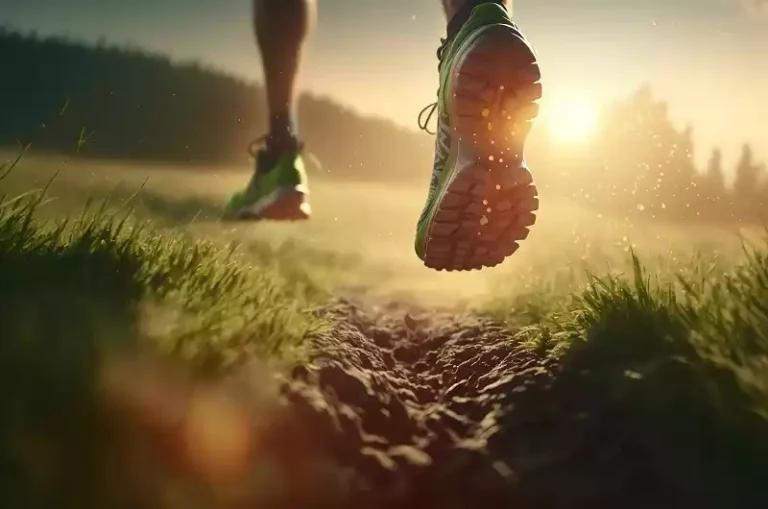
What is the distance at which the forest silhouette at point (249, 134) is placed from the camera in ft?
7.34

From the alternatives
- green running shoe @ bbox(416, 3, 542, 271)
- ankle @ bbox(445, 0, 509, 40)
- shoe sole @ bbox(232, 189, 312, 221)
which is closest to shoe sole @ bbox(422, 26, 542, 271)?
green running shoe @ bbox(416, 3, 542, 271)

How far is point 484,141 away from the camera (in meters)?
1.29

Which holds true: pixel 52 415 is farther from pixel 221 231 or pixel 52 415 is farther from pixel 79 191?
pixel 79 191

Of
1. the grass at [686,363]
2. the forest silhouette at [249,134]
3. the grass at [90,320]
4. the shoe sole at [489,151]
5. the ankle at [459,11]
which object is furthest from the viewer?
the forest silhouette at [249,134]

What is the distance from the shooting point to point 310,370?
1.17m

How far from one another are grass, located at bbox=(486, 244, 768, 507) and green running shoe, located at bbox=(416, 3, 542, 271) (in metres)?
0.18

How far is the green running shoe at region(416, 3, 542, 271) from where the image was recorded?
1.25m

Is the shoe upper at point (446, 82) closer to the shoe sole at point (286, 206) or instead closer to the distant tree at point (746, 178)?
the shoe sole at point (286, 206)

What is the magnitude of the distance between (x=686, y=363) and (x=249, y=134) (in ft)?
9.69

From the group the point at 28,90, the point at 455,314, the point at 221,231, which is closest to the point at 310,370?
the point at 455,314

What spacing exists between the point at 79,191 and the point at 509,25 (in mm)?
1155

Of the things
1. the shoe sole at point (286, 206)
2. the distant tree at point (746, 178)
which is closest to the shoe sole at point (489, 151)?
the shoe sole at point (286, 206)

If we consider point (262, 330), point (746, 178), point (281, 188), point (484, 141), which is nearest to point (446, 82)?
point (484, 141)

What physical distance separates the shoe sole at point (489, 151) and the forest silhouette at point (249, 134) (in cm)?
58
